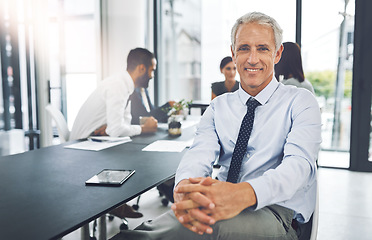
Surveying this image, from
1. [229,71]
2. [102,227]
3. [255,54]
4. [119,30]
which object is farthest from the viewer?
[119,30]

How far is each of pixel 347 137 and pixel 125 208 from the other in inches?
129

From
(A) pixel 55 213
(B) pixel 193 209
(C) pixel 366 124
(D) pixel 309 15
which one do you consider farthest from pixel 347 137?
(A) pixel 55 213

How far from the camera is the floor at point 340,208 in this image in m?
2.59

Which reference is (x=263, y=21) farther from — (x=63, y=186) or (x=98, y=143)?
(x=98, y=143)

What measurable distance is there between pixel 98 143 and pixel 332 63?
11.6ft

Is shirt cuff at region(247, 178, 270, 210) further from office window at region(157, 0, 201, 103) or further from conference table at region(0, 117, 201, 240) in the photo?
office window at region(157, 0, 201, 103)

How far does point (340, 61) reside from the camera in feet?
14.1

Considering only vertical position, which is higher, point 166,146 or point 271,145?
point 271,145

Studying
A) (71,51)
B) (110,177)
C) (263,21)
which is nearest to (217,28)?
(71,51)

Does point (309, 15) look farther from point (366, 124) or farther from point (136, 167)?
point (136, 167)

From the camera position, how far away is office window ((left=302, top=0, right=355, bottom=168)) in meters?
4.29

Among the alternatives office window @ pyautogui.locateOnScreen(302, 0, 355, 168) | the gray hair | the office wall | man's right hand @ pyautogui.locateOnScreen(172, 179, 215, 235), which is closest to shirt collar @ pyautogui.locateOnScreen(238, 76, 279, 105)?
the gray hair

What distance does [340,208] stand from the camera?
308cm

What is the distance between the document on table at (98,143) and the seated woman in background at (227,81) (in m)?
2.24
